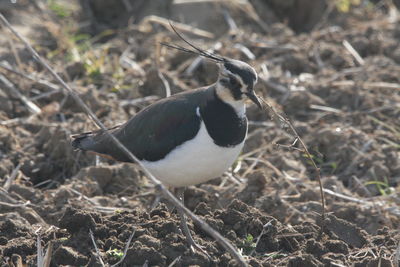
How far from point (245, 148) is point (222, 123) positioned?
213 centimetres

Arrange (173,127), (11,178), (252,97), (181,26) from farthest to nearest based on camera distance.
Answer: (181,26)
(11,178)
(173,127)
(252,97)

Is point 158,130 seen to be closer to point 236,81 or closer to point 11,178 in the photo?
point 236,81

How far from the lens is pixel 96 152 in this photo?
17.8ft

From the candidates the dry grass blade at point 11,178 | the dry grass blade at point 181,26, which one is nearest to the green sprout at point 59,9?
the dry grass blade at point 181,26

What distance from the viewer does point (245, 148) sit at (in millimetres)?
6961

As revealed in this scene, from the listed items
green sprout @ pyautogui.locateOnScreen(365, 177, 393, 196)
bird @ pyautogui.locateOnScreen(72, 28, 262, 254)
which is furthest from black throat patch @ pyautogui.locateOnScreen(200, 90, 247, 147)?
green sprout @ pyautogui.locateOnScreen(365, 177, 393, 196)

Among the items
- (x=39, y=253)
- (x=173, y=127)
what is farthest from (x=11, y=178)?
(x=39, y=253)

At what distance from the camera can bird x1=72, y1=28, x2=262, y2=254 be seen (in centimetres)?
481

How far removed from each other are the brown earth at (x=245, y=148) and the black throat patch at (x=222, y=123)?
0.53m

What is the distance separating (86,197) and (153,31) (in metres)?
3.74

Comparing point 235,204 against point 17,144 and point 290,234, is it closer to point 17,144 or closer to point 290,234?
point 290,234

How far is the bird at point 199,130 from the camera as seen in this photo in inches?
189

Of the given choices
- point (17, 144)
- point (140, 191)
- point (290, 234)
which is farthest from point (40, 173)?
point (290, 234)

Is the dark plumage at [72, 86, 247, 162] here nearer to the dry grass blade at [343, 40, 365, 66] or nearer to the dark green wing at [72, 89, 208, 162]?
the dark green wing at [72, 89, 208, 162]
